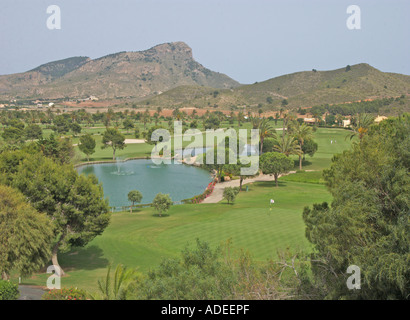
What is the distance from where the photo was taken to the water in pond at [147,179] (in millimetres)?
60688

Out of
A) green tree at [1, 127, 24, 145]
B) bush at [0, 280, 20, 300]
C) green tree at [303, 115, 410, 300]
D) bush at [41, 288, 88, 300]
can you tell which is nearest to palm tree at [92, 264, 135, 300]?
bush at [41, 288, 88, 300]

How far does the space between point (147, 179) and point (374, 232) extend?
197 ft

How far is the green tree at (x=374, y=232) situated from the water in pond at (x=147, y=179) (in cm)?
4108

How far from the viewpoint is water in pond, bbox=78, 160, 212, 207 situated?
60.7m

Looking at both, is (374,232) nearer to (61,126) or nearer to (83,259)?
(83,259)

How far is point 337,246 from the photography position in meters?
15.5

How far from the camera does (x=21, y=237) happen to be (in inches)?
820

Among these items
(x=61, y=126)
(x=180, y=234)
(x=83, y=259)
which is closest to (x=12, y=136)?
(x=61, y=126)

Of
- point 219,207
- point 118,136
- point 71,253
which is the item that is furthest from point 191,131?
point 71,253

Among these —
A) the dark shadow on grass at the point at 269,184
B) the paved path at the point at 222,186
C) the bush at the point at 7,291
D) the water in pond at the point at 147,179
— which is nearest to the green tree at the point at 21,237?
the bush at the point at 7,291

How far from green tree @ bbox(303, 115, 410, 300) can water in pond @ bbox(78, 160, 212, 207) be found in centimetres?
4108

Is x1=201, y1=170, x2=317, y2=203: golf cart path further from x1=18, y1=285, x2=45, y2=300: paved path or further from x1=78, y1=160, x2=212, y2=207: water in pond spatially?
x1=18, y1=285, x2=45, y2=300: paved path
